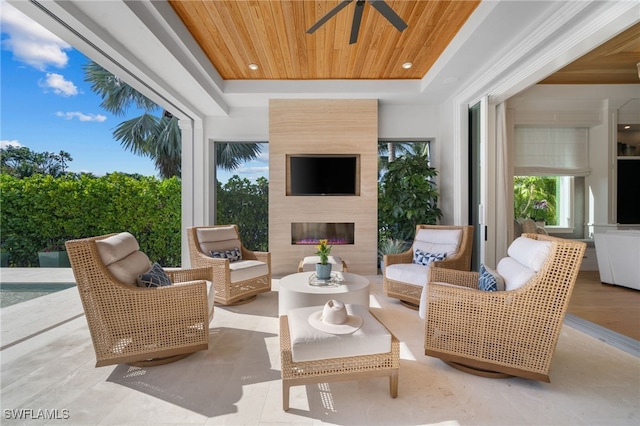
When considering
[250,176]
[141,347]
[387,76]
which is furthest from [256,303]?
[387,76]

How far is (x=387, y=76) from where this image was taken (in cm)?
423

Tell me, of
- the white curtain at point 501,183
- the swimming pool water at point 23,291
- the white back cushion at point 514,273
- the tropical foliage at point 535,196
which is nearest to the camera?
the white back cushion at point 514,273

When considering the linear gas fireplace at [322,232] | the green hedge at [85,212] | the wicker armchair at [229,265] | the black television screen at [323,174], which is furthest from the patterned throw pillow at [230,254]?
the green hedge at [85,212]

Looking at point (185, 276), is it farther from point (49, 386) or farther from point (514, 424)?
point (514, 424)

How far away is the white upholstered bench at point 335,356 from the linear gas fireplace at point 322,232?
3203mm

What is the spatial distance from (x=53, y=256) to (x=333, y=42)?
5.38 meters

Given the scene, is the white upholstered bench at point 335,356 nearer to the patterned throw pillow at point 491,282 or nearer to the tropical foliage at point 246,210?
the patterned throw pillow at point 491,282

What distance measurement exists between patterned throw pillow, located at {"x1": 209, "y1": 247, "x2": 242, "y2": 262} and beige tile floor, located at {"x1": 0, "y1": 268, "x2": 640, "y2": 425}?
4.12ft

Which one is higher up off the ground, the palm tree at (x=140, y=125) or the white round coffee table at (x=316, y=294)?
the palm tree at (x=140, y=125)

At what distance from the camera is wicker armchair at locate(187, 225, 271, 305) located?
309 cm

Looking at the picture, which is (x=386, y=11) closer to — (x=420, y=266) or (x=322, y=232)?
(x=420, y=266)

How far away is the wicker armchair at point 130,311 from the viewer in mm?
1841

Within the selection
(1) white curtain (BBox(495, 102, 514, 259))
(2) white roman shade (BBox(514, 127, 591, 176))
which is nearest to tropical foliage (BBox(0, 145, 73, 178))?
(1) white curtain (BBox(495, 102, 514, 259))

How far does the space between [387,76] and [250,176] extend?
117 inches
